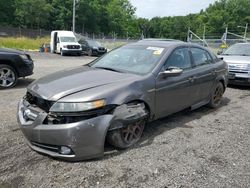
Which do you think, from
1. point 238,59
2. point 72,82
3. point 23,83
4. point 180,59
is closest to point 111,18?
point 238,59

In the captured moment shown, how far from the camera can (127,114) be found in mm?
3756

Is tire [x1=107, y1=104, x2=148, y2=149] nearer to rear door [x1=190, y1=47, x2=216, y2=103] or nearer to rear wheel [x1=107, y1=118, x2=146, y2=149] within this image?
rear wheel [x1=107, y1=118, x2=146, y2=149]

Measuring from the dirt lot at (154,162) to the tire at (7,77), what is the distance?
2621 millimetres

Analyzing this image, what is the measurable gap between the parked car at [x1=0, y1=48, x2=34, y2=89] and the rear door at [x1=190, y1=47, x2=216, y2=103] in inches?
186

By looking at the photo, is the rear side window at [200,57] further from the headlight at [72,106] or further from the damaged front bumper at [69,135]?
the headlight at [72,106]

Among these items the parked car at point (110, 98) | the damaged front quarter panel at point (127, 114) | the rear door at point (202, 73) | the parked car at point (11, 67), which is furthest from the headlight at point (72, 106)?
the parked car at point (11, 67)

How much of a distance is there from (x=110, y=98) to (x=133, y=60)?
52.6 inches

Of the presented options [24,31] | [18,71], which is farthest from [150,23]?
[18,71]

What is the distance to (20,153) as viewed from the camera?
142 inches

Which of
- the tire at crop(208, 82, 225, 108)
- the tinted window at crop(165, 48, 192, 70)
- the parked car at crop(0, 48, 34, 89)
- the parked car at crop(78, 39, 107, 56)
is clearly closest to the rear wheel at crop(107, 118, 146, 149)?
the tinted window at crop(165, 48, 192, 70)

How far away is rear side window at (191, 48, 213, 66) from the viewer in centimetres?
548

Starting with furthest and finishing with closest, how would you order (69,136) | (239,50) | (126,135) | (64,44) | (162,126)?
(64,44) → (239,50) → (162,126) → (126,135) → (69,136)

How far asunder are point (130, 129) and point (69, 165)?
1.03 meters

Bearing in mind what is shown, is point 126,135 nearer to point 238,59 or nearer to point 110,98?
point 110,98
